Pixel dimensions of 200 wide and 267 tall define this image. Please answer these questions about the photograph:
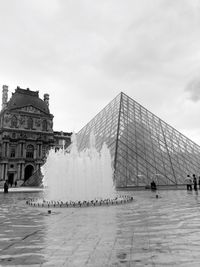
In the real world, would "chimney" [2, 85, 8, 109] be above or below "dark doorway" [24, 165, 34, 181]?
above

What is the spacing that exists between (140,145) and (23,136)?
3426 centimetres

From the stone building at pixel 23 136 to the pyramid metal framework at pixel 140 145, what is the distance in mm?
23878

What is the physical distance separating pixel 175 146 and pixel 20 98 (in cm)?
4028

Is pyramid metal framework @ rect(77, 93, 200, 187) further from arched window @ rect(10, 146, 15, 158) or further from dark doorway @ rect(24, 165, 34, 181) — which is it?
arched window @ rect(10, 146, 15, 158)

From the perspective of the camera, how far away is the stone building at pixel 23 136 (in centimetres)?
5538

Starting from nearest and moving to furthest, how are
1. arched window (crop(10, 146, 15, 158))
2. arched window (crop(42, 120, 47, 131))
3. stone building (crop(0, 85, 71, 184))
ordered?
stone building (crop(0, 85, 71, 184)) → arched window (crop(10, 146, 15, 158)) → arched window (crop(42, 120, 47, 131))


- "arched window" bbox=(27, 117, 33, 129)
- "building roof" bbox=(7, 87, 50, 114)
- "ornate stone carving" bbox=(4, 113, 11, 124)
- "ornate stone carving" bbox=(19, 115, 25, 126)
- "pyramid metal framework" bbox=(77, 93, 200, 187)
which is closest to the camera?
"pyramid metal framework" bbox=(77, 93, 200, 187)

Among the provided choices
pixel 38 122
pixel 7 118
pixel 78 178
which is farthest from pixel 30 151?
pixel 78 178

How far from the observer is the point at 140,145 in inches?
1129

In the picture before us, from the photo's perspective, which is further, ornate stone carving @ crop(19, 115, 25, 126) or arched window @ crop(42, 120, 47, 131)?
arched window @ crop(42, 120, 47, 131)

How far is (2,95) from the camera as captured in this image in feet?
210

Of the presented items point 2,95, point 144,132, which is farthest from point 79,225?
point 2,95

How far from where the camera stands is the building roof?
60250 mm

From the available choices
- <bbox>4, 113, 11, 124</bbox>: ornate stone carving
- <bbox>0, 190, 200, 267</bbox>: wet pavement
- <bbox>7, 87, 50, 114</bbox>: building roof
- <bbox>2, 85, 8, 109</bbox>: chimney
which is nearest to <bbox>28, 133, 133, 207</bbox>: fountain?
<bbox>0, 190, 200, 267</bbox>: wet pavement
